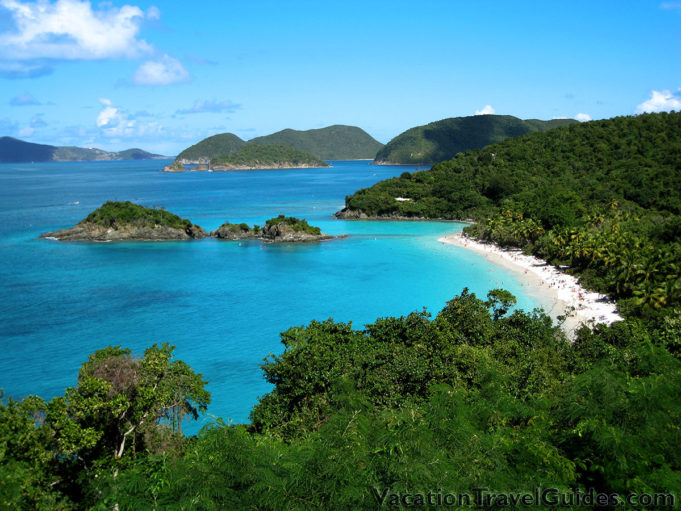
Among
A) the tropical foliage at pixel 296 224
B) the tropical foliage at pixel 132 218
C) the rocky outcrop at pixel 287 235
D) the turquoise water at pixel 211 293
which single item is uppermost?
the tropical foliage at pixel 132 218

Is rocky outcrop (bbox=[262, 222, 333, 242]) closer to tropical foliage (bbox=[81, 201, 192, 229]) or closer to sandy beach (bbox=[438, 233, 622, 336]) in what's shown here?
tropical foliage (bbox=[81, 201, 192, 229])

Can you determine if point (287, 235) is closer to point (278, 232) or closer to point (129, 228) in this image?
point (278, 232)

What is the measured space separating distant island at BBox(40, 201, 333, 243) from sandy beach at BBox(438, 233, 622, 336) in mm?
25381

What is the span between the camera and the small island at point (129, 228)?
65000 millimetres

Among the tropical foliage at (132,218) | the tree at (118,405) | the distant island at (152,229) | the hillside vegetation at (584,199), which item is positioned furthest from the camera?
the tropical foliage at (132,218)

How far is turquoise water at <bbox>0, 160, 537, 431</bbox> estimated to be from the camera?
26.8 meters

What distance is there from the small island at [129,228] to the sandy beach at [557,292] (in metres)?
40.0

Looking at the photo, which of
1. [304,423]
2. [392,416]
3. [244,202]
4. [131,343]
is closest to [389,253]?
[131,343]

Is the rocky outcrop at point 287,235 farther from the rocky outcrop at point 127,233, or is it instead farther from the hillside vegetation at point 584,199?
the hillside vegetation at point 584,199

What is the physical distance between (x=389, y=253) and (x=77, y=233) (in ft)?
140

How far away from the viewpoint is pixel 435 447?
759 cm

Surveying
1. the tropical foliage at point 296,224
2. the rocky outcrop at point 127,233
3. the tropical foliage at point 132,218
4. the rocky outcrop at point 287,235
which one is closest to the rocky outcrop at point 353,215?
the tropical foliage at point 296,224

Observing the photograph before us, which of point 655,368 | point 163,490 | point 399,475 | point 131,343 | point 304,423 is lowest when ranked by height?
point 131,343

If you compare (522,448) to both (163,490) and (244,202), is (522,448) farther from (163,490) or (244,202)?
(244,202)
